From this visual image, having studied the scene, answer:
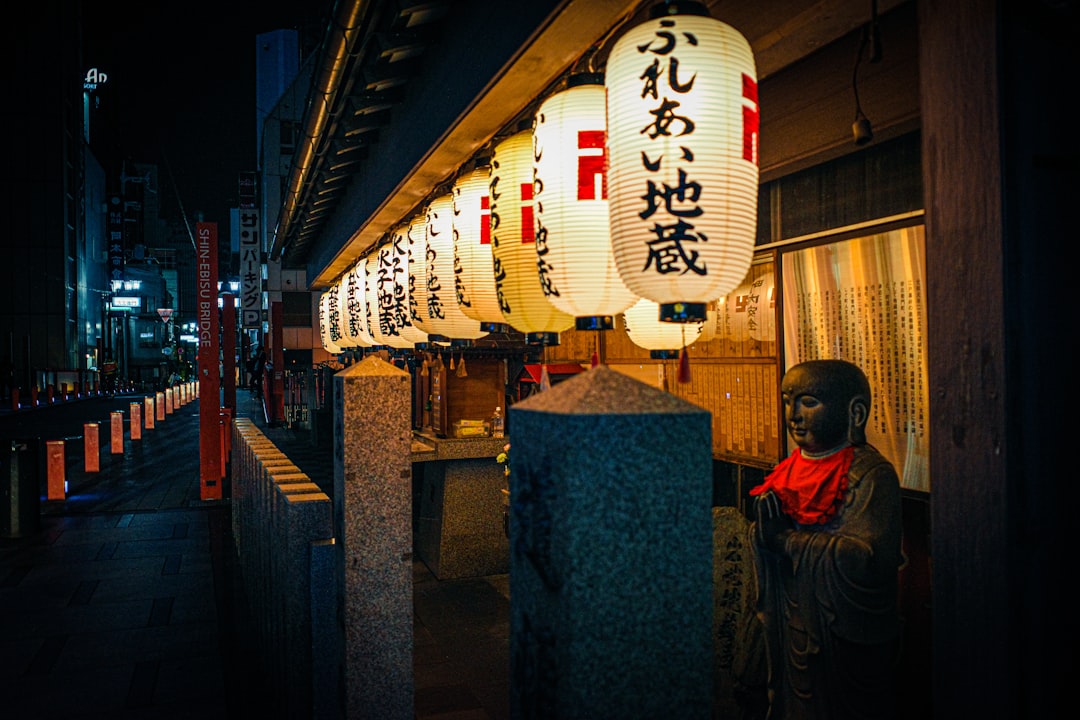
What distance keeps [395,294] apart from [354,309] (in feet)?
11.9

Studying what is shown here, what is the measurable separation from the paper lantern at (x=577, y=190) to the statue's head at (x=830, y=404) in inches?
52.8

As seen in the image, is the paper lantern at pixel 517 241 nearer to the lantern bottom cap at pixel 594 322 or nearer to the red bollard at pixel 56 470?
the lantern bottom cap at pixel 594 322

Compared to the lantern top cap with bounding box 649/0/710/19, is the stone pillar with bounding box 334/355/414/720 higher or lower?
lower

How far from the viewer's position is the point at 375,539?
4.80m

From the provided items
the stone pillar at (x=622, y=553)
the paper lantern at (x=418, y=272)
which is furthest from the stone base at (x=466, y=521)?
the stone pillar at (x=622, y=553)

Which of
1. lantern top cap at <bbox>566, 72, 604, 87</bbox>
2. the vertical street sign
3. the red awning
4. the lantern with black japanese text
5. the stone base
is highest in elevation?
the vertical street sign

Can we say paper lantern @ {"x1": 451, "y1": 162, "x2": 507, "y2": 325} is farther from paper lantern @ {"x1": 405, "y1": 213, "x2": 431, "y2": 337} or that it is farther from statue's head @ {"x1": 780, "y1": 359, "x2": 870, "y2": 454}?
statue's head @ {"x1": 780, "y1": 359, "x2": 870, "y2": 454}

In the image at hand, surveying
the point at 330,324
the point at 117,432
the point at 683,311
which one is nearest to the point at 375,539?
the point at 683,311

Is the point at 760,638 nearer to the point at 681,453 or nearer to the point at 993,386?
the point at 993,386

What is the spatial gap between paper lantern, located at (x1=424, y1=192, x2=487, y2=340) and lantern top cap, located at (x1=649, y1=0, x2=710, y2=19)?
403 cm

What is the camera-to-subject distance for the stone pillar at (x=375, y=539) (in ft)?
15.6

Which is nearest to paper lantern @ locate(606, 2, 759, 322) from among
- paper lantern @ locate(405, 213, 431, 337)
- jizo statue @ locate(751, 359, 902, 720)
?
jizo statue @ locate(751, 359, 902, 720)

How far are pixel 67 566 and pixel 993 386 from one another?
11918 millimetres

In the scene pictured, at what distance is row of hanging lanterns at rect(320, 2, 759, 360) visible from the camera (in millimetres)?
3721
